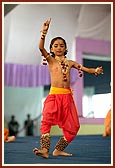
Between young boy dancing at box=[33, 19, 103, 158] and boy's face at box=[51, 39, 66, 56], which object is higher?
boy's face at box=[51, 39, 66, 56]

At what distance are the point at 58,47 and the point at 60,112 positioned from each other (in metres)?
0.37

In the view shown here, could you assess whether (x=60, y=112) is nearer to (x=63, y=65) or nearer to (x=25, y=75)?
(x=63, y=65)

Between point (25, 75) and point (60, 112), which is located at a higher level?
point (25, 75)

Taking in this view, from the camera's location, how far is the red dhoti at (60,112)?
212 centimetres

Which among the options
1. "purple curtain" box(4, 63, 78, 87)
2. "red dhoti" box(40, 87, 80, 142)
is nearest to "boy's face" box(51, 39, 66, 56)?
"red dhoti" box(40, 87, 80, 142)

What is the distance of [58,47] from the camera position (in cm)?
216

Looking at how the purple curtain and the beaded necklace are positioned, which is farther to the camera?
the purple curtain

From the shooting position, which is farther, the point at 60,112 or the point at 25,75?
the point at 25,75

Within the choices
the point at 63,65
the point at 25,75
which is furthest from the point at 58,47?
the point at 25,75

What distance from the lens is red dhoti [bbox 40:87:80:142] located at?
83.7 inches

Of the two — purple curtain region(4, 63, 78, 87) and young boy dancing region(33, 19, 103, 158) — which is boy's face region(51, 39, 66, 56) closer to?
young boy dancing region(33, 19, 103, 158)

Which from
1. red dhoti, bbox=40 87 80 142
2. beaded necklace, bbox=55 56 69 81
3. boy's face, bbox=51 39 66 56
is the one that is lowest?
red dhoti, bbox=40 87 80 142

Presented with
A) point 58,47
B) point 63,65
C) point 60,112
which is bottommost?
point 60,112

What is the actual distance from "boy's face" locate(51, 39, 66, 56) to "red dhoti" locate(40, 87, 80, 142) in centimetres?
21
